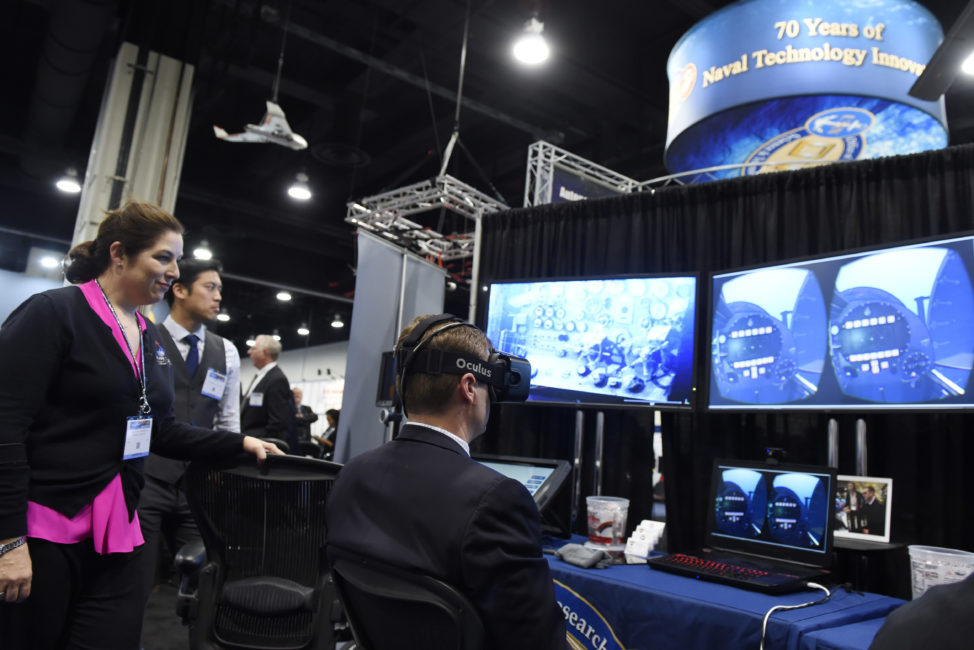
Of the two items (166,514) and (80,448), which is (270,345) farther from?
(80,448)

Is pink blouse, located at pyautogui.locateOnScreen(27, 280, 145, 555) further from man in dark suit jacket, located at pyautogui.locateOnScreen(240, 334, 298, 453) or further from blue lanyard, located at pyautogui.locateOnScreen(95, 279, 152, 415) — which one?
man in dark suit jacket, located at pyautogui.locateOnScreen(240, 334, 298, 453)

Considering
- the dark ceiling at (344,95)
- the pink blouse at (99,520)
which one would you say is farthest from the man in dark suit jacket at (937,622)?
the dark ceiling at (344,95)

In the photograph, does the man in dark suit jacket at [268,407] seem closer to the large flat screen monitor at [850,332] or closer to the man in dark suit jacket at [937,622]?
the large flat screen monitor at [850,332]

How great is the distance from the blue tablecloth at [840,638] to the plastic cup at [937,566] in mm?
305

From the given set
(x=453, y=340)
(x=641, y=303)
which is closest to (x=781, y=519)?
(x=641, y=303)

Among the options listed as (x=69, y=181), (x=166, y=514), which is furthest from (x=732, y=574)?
(x=69, y=181)

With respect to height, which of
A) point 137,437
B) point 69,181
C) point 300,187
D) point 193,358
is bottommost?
point 137,437

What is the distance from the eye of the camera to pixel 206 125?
320 inches

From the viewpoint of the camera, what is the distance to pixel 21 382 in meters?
1.23

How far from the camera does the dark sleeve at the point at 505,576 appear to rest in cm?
85

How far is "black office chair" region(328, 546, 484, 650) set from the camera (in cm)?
84

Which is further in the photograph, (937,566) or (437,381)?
(937,566)

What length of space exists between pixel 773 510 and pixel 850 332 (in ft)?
2.24

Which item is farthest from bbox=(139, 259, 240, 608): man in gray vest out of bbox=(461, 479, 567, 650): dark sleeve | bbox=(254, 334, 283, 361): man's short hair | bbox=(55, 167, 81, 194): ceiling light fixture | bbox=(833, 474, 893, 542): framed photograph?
bbox=(55, 167, 81, 194): ceiling light fixture
